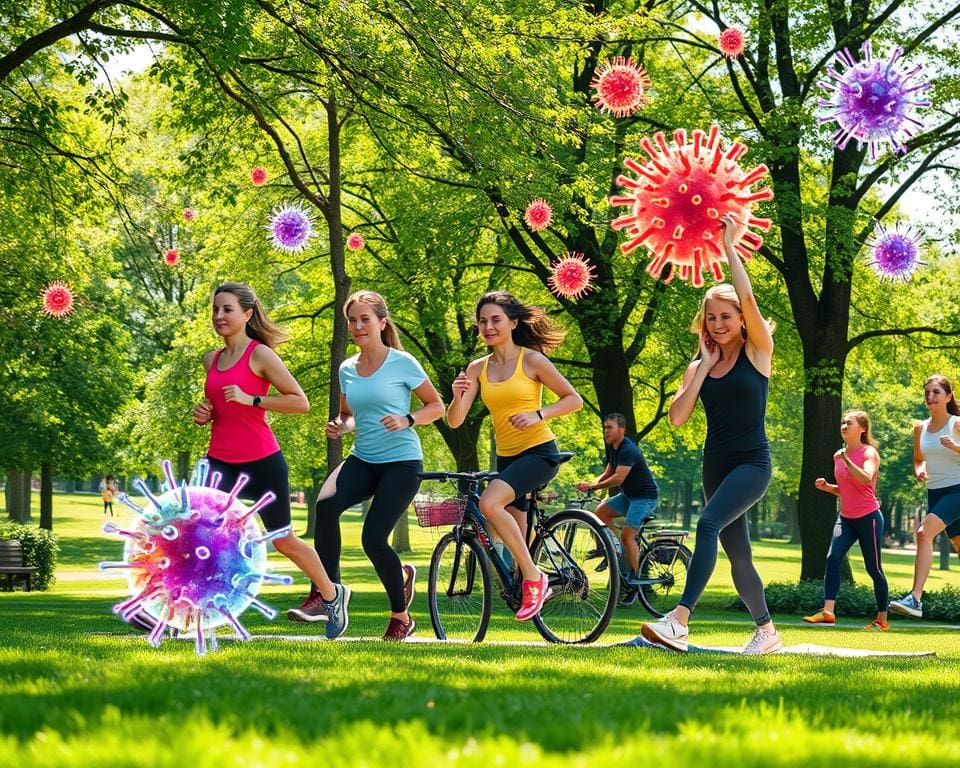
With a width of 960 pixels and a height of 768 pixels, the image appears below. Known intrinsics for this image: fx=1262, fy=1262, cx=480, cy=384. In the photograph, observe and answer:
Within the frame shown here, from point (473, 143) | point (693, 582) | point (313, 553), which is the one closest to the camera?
point (693, 582)

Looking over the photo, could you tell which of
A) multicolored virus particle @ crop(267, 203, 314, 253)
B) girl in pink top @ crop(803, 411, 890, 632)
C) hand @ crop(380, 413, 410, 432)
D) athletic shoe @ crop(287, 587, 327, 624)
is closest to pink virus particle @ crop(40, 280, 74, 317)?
multicolored virus particle @ crop(267, 203, 314, 253)

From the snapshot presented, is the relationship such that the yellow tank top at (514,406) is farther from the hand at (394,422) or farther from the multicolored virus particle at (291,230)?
the multicolored virus particle at (291,230)

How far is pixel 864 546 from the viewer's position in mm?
13797

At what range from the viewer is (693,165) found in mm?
7969

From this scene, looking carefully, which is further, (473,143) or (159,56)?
(159,56)

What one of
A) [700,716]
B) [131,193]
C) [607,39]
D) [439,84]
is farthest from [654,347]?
[700,716]

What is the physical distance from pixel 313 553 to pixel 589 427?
92.2 ft

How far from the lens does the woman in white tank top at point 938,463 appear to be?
43.4 ft

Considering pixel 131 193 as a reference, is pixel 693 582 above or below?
below

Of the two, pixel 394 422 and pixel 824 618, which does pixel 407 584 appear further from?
pixel 824 618

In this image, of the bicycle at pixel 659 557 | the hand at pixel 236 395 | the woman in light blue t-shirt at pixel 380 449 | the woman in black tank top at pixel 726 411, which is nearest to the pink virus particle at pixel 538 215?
the bicycle at pixel 659 557

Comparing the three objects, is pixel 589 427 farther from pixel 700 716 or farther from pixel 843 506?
pixel 700 716

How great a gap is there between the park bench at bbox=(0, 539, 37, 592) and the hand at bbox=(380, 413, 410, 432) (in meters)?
18.0

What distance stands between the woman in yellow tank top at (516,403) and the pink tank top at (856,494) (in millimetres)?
6205
